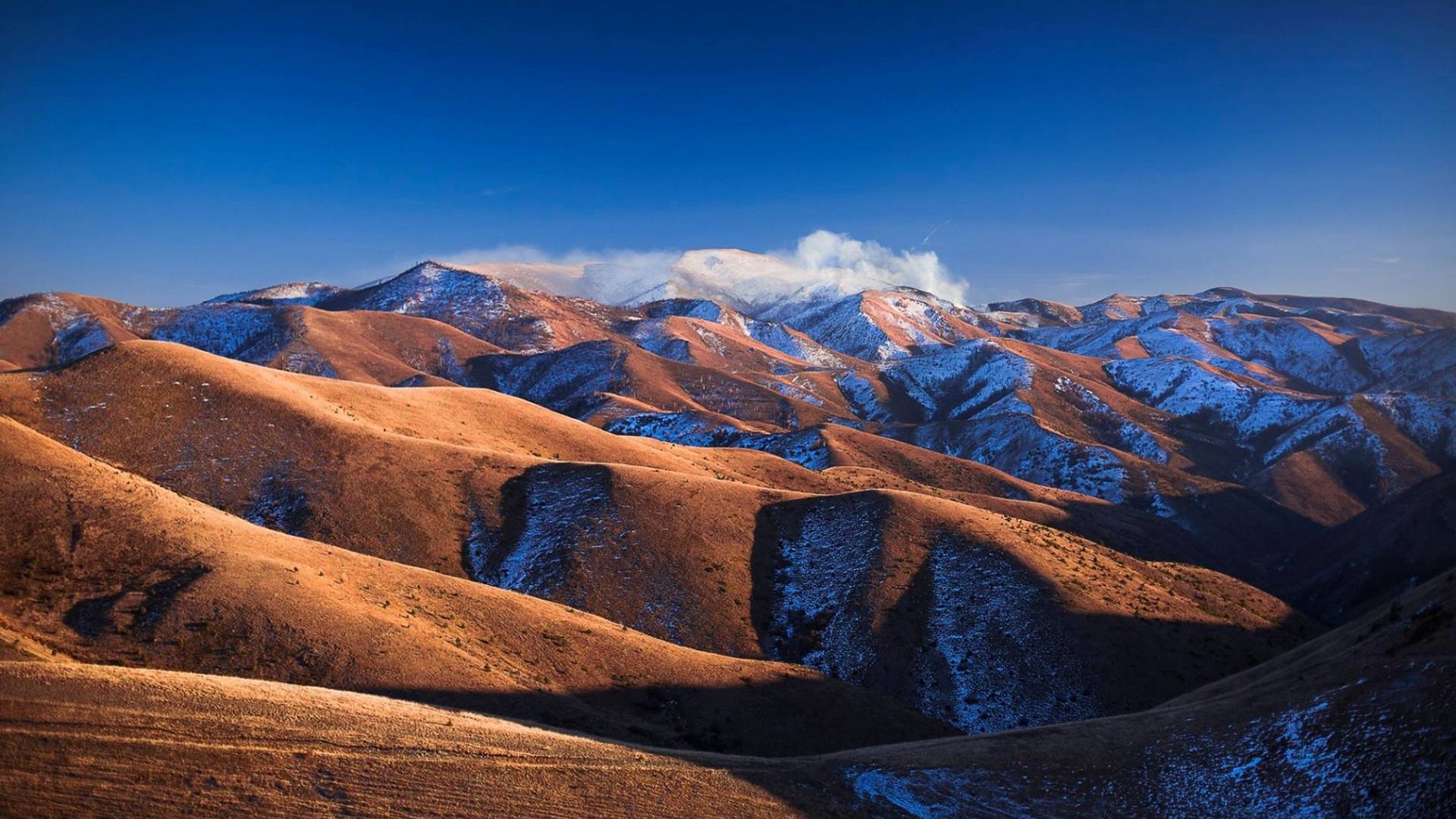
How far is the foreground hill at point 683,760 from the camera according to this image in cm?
1532

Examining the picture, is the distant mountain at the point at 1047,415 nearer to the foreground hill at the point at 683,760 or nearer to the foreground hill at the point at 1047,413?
the foreground hill at the point at 1047,413

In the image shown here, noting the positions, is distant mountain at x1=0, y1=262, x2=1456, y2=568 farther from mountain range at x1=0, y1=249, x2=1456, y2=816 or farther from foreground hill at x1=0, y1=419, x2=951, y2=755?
foreground hill at x1=0, y1=419, x2=951, y2=755

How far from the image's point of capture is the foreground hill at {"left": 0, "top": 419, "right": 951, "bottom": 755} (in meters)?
25.9

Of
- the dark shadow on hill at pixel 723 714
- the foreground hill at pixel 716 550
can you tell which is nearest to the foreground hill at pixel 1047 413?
the foreground hill at pixel 716 550

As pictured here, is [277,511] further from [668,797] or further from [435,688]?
[668,797]

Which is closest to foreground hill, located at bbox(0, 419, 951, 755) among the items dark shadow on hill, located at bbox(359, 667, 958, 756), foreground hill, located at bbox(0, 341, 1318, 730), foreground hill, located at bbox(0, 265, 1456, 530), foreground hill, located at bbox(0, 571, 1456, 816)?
dark shadow on hill, located at bbox(359, 667, 958, 756)

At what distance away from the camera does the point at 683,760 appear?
2041 cm

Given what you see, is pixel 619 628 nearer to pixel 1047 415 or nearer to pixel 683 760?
pixel 683 760

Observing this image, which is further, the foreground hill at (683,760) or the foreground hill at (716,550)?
the foreground hill at (716,550)

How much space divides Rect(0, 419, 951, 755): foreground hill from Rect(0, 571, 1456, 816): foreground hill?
631cm

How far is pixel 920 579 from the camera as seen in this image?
5069 centimetres

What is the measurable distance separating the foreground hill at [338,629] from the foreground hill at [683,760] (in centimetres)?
631

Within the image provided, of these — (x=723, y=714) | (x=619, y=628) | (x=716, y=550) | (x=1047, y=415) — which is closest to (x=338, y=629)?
(x=619, y=628)

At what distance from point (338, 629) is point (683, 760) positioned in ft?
50.9
